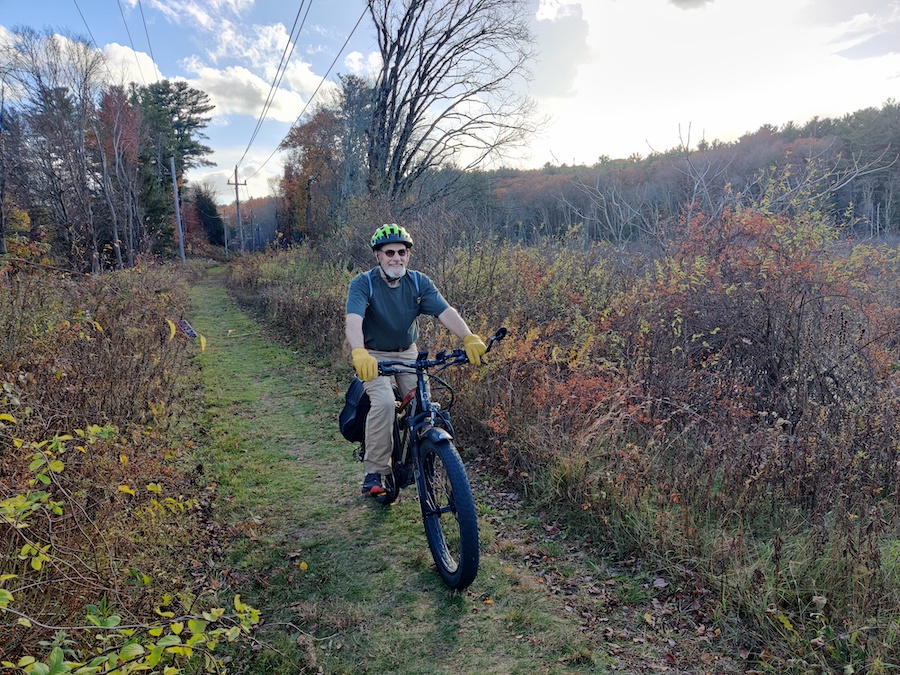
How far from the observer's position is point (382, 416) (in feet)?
12.3

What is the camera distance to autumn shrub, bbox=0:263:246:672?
226cm

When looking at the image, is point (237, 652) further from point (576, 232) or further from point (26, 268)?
point (576, 232)

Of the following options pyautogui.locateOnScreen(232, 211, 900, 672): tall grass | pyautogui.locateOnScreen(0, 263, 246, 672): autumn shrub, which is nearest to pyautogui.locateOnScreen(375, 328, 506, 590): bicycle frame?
pyautogui.locateOnScreen(232, 211, 900, 672): tall grass

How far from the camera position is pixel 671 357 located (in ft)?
18.1

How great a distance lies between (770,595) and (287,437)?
16.5 feet

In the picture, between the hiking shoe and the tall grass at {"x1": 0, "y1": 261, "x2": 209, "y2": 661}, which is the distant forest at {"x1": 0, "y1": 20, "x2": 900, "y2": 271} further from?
the hiking shoe

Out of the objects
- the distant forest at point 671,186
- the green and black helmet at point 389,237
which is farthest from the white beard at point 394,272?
the distant forest at point 671,186

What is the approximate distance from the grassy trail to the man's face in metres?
2.09

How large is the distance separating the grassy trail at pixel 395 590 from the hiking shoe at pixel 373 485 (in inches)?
10.1

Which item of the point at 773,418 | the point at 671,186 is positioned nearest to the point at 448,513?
the point at 773,418

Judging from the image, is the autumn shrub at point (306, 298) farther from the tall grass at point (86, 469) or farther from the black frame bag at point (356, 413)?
the black frame bag at point (356, 413)

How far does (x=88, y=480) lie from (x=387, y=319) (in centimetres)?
232

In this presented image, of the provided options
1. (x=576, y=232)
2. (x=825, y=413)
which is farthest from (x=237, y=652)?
(x=576, y=232)

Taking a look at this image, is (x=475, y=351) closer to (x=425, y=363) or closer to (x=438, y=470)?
(x=425, y=363)
